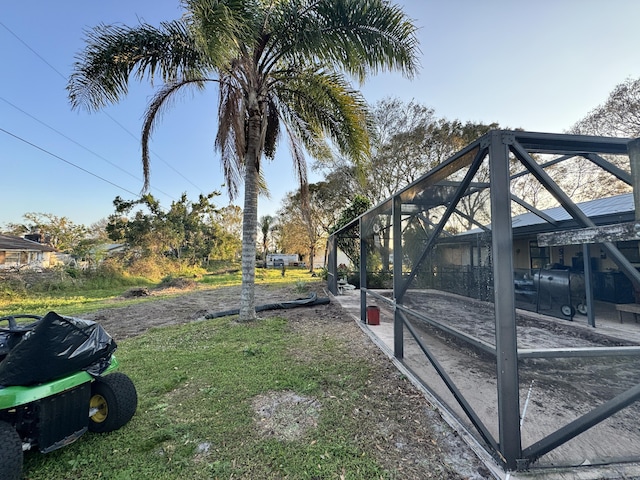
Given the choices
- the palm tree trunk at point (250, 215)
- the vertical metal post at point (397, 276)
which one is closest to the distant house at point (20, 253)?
the palm tree trunk at point (250, 215)

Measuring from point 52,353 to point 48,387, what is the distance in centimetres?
22

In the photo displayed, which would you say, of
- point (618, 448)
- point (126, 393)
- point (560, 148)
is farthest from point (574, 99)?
point (126, 393)

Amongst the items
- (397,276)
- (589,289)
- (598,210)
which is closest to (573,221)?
(589,289)

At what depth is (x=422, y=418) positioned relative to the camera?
2570mm

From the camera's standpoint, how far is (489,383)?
3.10m

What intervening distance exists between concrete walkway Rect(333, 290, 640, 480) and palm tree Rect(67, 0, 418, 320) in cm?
318

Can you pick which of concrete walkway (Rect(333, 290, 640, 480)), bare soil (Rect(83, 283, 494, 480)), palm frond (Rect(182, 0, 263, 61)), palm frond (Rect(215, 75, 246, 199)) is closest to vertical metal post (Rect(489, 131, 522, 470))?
concrete walkway (Rect(333, 290, 640, 480))

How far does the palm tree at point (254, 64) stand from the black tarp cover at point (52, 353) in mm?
3862

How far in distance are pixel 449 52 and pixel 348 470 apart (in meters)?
8.32

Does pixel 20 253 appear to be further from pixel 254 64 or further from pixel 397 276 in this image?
pixel 397 276

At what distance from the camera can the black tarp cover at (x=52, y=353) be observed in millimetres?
1769

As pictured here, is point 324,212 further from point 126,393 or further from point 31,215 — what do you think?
point 31,215

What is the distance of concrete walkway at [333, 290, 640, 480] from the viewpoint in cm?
180

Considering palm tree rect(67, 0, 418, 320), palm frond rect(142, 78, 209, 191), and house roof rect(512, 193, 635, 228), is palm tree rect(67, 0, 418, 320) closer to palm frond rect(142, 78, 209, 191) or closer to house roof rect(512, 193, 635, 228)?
palm frond rect(142, 78, 209, 191)
